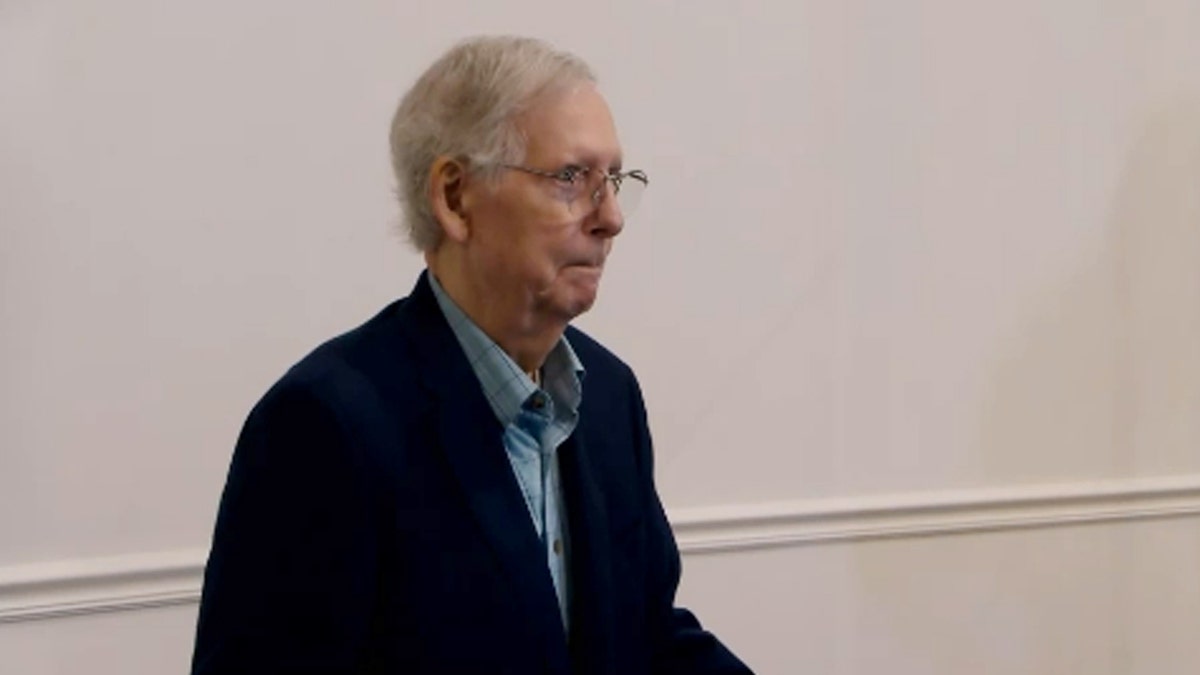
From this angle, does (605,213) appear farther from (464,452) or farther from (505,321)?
(464,452)

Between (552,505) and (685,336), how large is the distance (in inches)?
54.5

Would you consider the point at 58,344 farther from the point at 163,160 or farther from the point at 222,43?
the point at 222,43

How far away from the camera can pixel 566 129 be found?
5.07 ft

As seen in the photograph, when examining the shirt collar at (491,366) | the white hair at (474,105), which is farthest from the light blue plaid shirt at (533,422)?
the white hair at (474,105)

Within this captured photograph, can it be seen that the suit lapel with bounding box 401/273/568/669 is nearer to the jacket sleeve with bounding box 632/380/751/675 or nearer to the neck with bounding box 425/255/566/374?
the neck with bounding box 425/255/566/374

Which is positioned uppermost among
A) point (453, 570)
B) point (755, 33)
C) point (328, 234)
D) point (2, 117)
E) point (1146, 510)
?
point (755, 33)

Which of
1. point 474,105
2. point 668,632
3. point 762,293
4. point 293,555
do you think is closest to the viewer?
point 293,555

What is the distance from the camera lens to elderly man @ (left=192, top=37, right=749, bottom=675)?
1439mm

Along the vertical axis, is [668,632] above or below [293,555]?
below

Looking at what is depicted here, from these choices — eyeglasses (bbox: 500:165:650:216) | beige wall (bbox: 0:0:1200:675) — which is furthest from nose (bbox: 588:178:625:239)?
beige wall (bbox: 0:0:1200:675)

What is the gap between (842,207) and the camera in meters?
3.08

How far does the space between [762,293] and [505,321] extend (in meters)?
1.51

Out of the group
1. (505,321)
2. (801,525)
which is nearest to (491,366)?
(505,321)

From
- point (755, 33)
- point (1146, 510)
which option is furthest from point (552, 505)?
point (1146, 510)
